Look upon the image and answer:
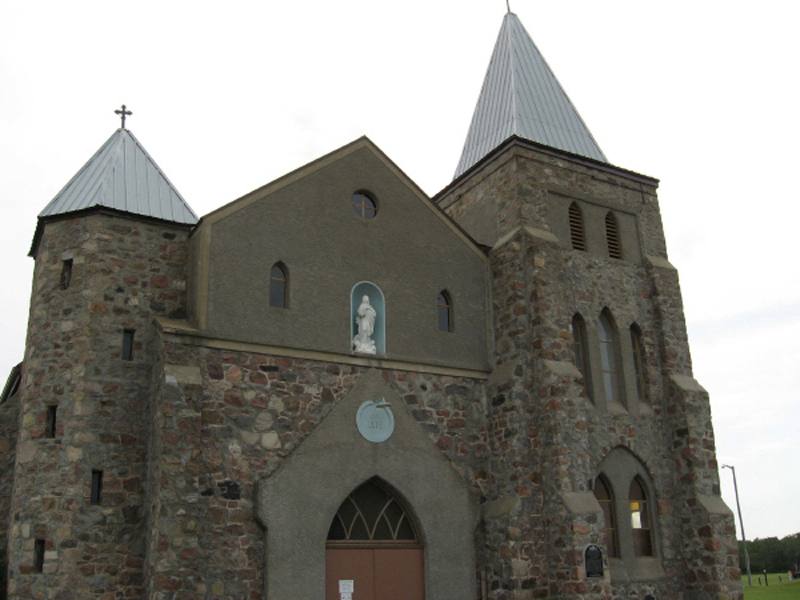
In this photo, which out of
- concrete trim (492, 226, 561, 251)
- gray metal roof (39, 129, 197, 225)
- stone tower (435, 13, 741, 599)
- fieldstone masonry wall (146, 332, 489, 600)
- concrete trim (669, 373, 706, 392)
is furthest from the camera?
concrete trim (669, 373, 706, 392)

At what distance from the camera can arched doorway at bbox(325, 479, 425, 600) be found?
14.8m

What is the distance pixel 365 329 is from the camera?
16359mm

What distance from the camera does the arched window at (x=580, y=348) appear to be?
18.0 m

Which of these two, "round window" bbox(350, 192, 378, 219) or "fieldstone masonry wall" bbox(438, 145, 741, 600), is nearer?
"fieldstone masonry wall" bbox(438, 145, 741, 600)

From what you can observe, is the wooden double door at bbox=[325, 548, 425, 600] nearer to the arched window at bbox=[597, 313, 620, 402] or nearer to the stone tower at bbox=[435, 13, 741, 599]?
the stone tower at bbox=[435, 13, 741, 599]

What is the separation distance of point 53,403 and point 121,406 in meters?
1.21

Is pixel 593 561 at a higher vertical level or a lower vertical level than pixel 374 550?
lower

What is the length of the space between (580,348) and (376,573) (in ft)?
23.0

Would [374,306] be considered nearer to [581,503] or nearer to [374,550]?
[374,550]

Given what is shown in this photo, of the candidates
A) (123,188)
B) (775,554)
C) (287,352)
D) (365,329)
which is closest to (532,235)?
(365,329)

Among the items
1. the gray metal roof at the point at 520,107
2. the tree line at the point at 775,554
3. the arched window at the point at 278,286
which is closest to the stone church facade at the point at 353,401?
the arched window at the point at 278,286

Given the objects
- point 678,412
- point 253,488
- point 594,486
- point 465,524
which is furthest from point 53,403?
point 678,412

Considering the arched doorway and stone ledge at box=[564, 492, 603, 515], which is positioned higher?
stone ledge at box=[564, 492, 603, 515]

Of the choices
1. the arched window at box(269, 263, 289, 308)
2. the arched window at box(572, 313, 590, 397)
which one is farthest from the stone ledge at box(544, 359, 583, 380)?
the arched window at box(269, 263, 289, 308)
